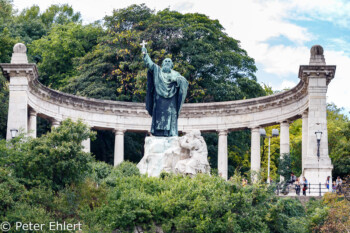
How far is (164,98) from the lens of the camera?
56.4 m

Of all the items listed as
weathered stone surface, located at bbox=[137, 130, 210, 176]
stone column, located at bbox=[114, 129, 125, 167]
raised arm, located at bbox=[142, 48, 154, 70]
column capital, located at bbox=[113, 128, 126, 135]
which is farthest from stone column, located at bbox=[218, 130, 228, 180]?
raised arm, located at bbox=[142, 48, 154, 70]

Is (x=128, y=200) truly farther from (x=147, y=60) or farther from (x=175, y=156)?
(x=147, y=60)

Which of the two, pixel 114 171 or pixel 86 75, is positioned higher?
pixel 86 75

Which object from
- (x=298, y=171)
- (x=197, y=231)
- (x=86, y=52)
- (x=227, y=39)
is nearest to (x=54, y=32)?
(x=86, y=52)

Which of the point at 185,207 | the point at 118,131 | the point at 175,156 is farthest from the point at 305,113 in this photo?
the point at 185,207

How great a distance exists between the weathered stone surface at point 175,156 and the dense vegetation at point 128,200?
97 cm

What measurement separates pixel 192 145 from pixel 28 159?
11378mm

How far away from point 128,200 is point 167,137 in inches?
284

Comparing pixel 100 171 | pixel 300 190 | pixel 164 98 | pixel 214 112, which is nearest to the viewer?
pixel 164 98

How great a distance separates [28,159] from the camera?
182 ft

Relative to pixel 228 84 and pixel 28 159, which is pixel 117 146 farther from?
pixel 28 159

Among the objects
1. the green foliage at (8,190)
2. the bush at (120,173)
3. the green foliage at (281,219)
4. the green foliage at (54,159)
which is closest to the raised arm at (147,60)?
the green foliage at (54,159)

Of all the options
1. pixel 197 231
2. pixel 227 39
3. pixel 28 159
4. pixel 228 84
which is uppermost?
pixel 227 39

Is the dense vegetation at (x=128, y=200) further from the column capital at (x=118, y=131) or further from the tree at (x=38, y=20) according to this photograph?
the tree at (x=38, y=20)
